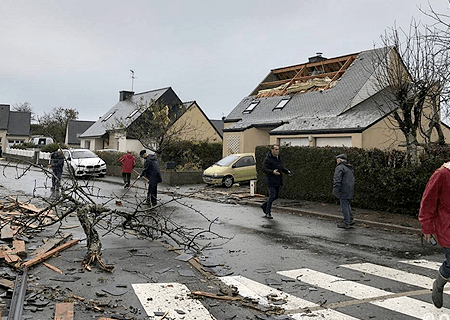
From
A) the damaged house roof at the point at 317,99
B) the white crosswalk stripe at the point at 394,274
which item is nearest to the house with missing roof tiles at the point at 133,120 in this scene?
the damaged house roof at the point at 317,99

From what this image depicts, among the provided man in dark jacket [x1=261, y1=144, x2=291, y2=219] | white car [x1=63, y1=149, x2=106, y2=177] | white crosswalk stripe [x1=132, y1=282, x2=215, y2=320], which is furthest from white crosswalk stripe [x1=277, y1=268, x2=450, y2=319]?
white car [x1=63, y1=149, x2=106, y2=177]

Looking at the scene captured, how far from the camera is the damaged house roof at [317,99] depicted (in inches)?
902

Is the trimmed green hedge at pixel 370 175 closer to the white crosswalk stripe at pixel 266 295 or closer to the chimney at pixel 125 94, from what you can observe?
the white crosswalk stripe at pixel 266 295

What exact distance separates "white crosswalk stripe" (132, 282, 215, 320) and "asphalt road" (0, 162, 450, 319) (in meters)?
0.03

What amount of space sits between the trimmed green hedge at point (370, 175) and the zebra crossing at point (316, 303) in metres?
6.25

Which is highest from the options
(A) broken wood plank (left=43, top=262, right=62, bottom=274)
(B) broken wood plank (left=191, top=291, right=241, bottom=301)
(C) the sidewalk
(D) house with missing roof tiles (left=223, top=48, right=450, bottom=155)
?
(D) house with missing roof tiles (left=223, top=48, right=450, bottom=155)

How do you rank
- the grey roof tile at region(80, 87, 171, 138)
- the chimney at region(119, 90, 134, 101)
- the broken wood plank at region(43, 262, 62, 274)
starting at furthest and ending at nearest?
the chimney at region(119, 90, 134, 101), the grey roof tile at region(80, 87, 171, 138), the broken wood plank at region(43, 262, 62, 274)

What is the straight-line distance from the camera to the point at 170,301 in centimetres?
494

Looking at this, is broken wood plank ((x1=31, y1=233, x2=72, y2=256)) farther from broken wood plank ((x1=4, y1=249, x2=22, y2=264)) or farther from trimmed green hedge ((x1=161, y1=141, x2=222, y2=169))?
trimmed green hedge ((x1=161, y1=141, x2=222, y2=169))

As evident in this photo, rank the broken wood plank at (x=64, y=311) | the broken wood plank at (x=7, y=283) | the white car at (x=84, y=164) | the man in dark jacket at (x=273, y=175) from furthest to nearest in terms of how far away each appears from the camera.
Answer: the white car at (x=84, y=164) → the man in dark jacket at (x=273, y=175) → the broken wood plank at (x=7, y=283) → the broken wood plank at (x=64, y=311)

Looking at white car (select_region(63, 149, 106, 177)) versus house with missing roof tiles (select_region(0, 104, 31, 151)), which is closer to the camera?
white car (select_region(63, 149, 106, 177))

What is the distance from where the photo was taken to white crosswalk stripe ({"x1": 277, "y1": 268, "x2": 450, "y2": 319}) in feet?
15.8

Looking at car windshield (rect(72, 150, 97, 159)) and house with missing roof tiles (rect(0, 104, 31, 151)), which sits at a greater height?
house with missing roof tiles (rect(0, 104, 31, 151))

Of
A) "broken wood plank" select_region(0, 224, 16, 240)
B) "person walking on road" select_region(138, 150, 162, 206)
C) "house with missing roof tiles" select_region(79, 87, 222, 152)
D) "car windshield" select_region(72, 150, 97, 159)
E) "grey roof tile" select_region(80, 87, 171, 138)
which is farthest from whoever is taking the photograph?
"grey roof tile" select_region(80, 87, 171, 138)
